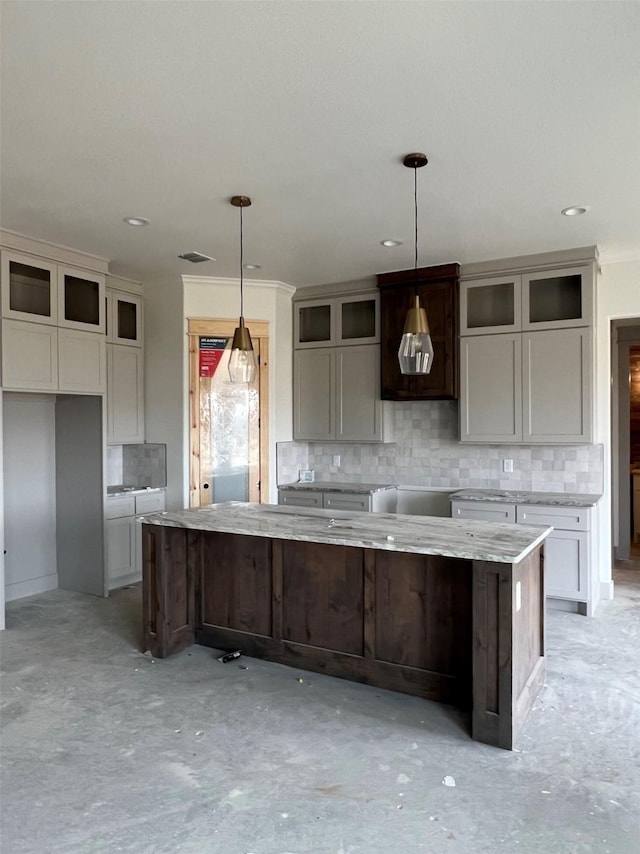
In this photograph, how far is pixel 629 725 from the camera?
279cm

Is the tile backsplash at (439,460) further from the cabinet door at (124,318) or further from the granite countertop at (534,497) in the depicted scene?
the cabinet door at (124,318)

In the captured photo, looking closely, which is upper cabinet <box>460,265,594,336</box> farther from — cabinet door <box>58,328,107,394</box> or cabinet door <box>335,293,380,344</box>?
cabinet door <box>58,328,107,394</box>

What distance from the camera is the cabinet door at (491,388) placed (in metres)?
4.85

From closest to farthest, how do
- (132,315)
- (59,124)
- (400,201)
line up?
(59,124)
(400,201)
(132,315)

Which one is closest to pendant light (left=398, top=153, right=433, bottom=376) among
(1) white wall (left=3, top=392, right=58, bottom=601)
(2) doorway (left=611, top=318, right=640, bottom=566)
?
(1) white wall (left=3, top=392, right=58, bottom=601)

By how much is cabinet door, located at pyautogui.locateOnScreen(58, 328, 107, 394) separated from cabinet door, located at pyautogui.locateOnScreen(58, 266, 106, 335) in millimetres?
77

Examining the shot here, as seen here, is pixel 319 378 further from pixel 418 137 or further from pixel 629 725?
pixel 629 725

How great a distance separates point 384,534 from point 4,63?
2610 mm

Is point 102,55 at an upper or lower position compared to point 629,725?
upper

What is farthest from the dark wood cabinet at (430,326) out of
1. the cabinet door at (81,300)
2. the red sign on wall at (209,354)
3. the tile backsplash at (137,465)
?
the cabinet door at (81,300)

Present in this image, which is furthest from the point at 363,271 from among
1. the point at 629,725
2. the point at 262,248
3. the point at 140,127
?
the point at 629,725

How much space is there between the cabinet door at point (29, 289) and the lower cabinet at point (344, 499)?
2551 mm

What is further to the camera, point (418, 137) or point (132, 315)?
point (132, 315)

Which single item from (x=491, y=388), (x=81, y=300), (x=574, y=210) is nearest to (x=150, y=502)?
(x=81, y=300)
